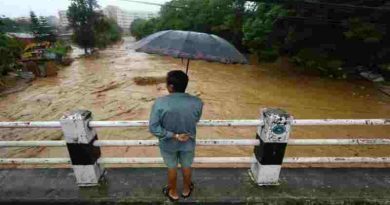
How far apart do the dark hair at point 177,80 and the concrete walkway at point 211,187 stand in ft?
3.68

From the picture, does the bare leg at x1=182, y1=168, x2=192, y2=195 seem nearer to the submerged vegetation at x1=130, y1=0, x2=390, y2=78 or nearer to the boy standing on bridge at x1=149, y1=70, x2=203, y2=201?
the boy standing on bridge at x1=149, y1=70, x2=203, y2=201

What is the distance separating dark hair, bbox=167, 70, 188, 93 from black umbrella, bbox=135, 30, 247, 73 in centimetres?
23

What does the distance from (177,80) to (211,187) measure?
1.24 m

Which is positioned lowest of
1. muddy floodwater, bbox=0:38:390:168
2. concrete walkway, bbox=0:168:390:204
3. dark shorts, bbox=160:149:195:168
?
muddy floodwater, bbox=0:38:390:168

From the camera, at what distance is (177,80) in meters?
2.48

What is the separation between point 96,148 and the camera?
9.96ft

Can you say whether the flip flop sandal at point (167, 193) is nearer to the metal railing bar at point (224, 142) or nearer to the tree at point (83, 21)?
the metal railing bar at point (224, 142)

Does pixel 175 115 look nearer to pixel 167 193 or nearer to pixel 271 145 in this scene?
pixel 167 193

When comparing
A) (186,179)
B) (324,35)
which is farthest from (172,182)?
(324,35)

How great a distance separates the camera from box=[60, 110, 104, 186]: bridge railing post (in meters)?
2.73

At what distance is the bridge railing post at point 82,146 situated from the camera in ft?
8.96

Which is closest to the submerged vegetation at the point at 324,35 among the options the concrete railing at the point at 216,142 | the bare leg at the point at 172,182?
the concrete railing at the point at 216,142

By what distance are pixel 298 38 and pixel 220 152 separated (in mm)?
12572

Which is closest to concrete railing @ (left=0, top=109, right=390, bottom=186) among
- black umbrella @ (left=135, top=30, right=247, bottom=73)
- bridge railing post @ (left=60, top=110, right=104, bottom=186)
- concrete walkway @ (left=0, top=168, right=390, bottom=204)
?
bridge railing post @ (left=60, top=110, right=104, bottom=186)
